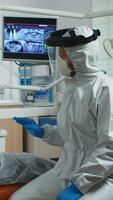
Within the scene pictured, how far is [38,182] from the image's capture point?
1.90 metres

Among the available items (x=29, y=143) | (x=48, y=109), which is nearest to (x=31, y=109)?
(x=48, y=109)

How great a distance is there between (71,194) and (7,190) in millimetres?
549

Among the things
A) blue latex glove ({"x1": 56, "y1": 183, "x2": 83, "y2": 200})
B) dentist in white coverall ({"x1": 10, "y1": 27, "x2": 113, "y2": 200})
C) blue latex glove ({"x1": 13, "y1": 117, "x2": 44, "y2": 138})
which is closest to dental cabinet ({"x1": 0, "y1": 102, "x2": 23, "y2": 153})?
blue latex glove ({"x1": 13, "y1": 117, "x2": 44, "y2": 138})

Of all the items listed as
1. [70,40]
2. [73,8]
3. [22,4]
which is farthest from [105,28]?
[70,40]

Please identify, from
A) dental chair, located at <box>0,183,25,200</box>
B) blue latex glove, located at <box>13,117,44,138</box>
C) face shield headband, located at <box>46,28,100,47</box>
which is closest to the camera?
face shield headband, located at <box>46,28,100,47</box>

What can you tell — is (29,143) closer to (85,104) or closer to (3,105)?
(3,105)

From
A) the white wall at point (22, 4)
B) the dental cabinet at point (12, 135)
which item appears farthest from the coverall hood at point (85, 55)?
the white wall at point (22, 4)

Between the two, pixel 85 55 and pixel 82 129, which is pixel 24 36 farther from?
pixel 82 129

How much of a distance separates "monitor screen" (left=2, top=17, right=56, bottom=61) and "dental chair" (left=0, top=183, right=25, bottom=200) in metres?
0.92

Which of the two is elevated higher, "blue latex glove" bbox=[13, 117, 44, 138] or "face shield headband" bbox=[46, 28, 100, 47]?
"face shield headband" bbox=[46, 28, 100, 47]

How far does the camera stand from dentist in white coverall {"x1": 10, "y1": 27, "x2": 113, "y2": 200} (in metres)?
1.50

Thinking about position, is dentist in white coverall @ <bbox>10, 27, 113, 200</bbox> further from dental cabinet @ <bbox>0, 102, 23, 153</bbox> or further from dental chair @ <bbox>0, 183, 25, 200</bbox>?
dental cabinet @ <bbox>0, 102, 23, 153</bbox>

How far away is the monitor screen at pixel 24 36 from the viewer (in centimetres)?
245

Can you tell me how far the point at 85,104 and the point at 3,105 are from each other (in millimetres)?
1674
